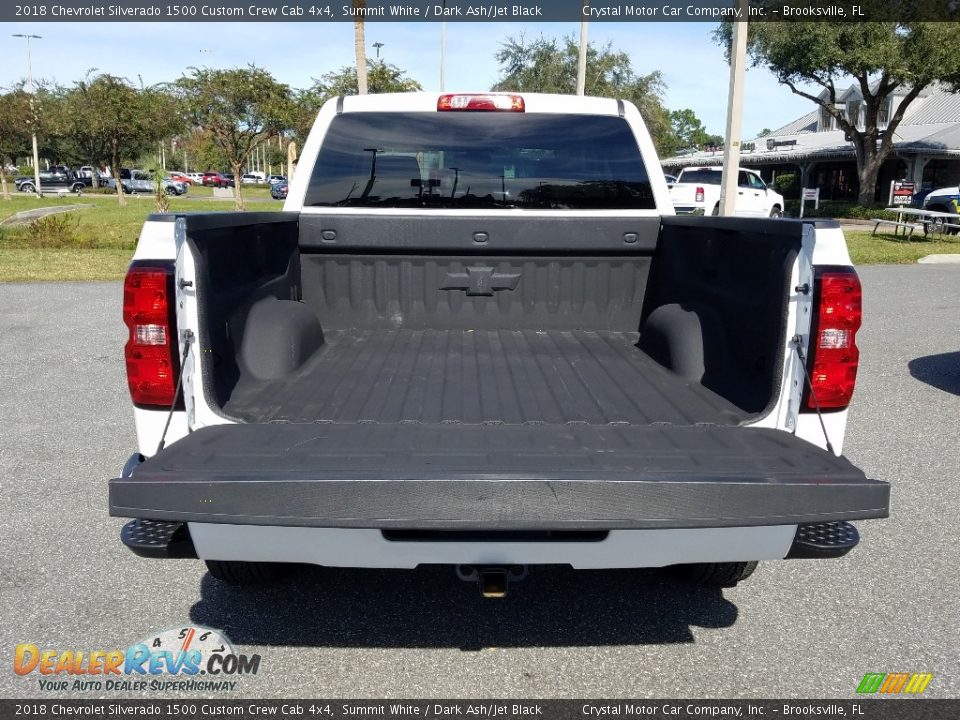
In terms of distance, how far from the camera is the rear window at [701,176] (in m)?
25.1

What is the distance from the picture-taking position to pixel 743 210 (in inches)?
939

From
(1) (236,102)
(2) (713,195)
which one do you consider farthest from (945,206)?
(1) (236,102)

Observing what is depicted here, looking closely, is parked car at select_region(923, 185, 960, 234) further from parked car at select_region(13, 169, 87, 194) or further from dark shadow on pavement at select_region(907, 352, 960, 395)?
parked car at select_region(13, 169, 87, 194)

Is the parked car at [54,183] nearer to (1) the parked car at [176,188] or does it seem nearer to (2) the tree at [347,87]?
(1) the parked car at [176,188]

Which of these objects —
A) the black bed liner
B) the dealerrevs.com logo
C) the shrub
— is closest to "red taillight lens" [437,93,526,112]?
the black bed liner

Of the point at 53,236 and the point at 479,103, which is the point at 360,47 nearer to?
the point at 53,236

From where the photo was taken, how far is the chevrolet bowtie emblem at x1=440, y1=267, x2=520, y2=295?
423cm

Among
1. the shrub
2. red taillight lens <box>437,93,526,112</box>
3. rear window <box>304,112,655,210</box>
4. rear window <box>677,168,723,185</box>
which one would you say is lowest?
the shrub

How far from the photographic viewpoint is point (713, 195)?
22906 millimetres

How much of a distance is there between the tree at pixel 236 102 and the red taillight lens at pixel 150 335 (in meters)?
28.3

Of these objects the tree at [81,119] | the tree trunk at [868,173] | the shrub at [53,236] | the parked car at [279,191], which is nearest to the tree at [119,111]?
the tree at [81,119]

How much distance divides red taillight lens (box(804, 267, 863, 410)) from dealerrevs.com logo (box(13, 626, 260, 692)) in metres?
2.23

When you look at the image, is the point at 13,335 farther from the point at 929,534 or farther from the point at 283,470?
the point at 929,534

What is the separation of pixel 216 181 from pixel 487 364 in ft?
228
